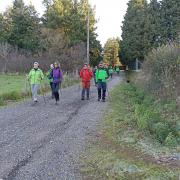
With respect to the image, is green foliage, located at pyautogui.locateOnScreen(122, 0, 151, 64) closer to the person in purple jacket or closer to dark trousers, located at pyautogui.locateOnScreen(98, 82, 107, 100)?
dark trousers, located at pyautogui.locateOnScreen(98, 82, 107, 100)

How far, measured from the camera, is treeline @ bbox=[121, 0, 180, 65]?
149 feet

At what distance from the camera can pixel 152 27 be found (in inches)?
1924

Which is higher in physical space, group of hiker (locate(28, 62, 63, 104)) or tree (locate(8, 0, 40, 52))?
tree (locate(8, 0, 40, 52))

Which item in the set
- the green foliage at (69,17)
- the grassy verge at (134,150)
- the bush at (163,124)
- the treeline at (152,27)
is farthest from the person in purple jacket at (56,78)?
the green foliage at (69,17)

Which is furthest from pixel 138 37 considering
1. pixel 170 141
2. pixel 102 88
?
pixel 170 141

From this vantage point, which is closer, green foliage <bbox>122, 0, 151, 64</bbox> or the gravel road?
the gravel road

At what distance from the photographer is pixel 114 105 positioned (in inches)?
758

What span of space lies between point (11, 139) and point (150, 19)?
1631 inches

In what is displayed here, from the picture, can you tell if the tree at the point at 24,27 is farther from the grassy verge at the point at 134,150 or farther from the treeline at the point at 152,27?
the grassy verge at the point at 134,150

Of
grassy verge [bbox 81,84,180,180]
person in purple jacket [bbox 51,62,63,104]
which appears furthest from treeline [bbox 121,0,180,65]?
grassy verge [bbox 81,84,180,180]

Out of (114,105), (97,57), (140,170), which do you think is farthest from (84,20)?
(140,170)

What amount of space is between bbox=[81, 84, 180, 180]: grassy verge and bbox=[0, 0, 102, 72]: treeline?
3340cm

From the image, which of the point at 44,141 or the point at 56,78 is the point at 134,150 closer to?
the point at 44,141

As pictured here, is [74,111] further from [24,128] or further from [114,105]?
[24,128]
